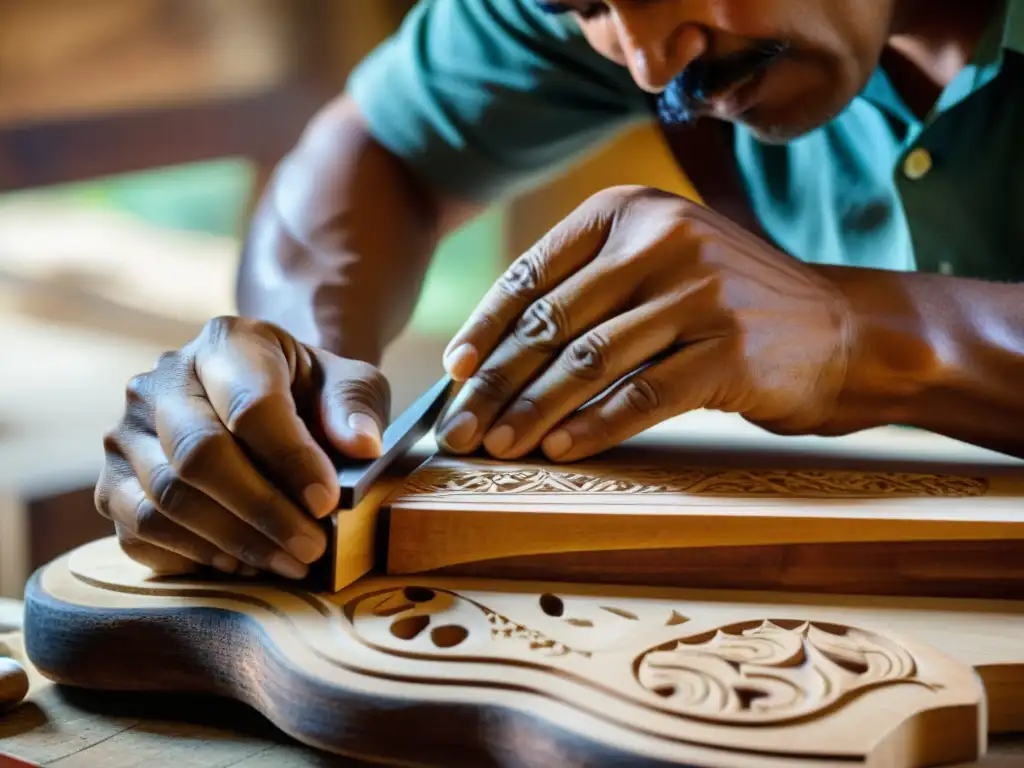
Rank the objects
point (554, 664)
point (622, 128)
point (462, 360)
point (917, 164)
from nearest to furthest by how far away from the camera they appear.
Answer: point (554, 664)
point (462, 360)
point (917, 164)
point (622, 128)

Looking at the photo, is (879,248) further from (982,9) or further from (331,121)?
(331,121)

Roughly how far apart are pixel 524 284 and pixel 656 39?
313mm

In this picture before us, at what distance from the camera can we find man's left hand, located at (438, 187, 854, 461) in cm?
104

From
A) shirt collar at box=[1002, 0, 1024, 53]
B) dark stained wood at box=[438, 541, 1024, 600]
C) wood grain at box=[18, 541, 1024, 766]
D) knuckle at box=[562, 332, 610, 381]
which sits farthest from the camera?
shirt collar at box=[1002, 0, 1024, 53]

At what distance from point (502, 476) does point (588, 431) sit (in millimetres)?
108

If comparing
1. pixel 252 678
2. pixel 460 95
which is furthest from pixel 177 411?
pixel 460 95

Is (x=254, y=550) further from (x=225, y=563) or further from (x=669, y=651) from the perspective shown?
(x=669, y=651)

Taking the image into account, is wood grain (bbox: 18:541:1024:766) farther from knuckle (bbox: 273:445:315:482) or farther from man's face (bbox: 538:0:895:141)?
man's face (bbox: 538:0:895:141)

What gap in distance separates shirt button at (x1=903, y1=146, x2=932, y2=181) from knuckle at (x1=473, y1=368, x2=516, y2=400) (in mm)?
719

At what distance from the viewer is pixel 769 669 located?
0.77m

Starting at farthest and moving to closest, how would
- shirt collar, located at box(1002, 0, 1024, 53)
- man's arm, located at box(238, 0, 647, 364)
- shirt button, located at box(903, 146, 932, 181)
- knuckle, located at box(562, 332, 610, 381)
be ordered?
man's arm, located at box(238, 0, 647, 364) < shirt button, located at box(903, 146, 932, 181) < shirt collar, located at box(1002, 0, 1024, 53) < knuckle, located at box(562, 332, 610, 381)

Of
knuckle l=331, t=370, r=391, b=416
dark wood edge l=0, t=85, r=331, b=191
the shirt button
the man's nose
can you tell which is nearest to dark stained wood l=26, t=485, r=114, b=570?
knuckle l=331, t=370, r=391, b=416

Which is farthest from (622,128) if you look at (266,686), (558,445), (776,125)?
(266,686)

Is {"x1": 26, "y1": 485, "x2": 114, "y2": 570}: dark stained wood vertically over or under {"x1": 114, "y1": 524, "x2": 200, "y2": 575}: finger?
under
